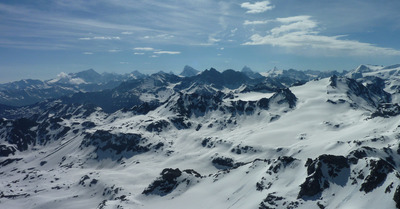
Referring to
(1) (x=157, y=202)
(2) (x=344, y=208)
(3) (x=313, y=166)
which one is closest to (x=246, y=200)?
(3) (x=313, y=166)

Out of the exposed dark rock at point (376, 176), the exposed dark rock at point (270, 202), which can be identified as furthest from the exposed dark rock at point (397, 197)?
the exposed dark rock at point (270, 202)

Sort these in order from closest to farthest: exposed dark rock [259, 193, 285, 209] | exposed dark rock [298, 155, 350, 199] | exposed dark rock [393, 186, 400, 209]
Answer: exposed dark rock [393, 186, 400, 209] < exposed dark rock [298, 155, 350, 199] < exposed dark rock [259, 193, 285, 209]

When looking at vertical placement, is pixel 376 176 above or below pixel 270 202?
above

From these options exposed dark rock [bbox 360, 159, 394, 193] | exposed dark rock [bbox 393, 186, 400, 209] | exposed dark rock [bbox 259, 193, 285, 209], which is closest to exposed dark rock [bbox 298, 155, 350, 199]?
exposed dark rock [bbox 360, 159, 394, 193]

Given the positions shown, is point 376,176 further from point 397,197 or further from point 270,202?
point 270,202

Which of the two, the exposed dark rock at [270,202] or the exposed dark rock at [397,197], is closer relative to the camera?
the exposed dark rock at [397,197]

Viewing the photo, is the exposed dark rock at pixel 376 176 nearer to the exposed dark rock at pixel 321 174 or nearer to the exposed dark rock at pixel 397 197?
the exposed dark rock at pixel 397 197

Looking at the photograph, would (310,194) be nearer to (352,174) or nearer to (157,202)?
(352,174)

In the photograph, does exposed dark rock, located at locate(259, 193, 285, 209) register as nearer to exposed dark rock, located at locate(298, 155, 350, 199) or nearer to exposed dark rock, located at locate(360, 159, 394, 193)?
exposed dark rock, located at locate(298, 155, 350, 199)

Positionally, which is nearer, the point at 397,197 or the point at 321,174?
the point at 397,197

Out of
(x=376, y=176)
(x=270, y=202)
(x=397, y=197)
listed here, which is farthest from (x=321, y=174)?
(x=397, y=197)

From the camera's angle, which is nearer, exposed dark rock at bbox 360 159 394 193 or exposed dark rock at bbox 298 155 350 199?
exposed dark rock at bbox 360 159 394 193
